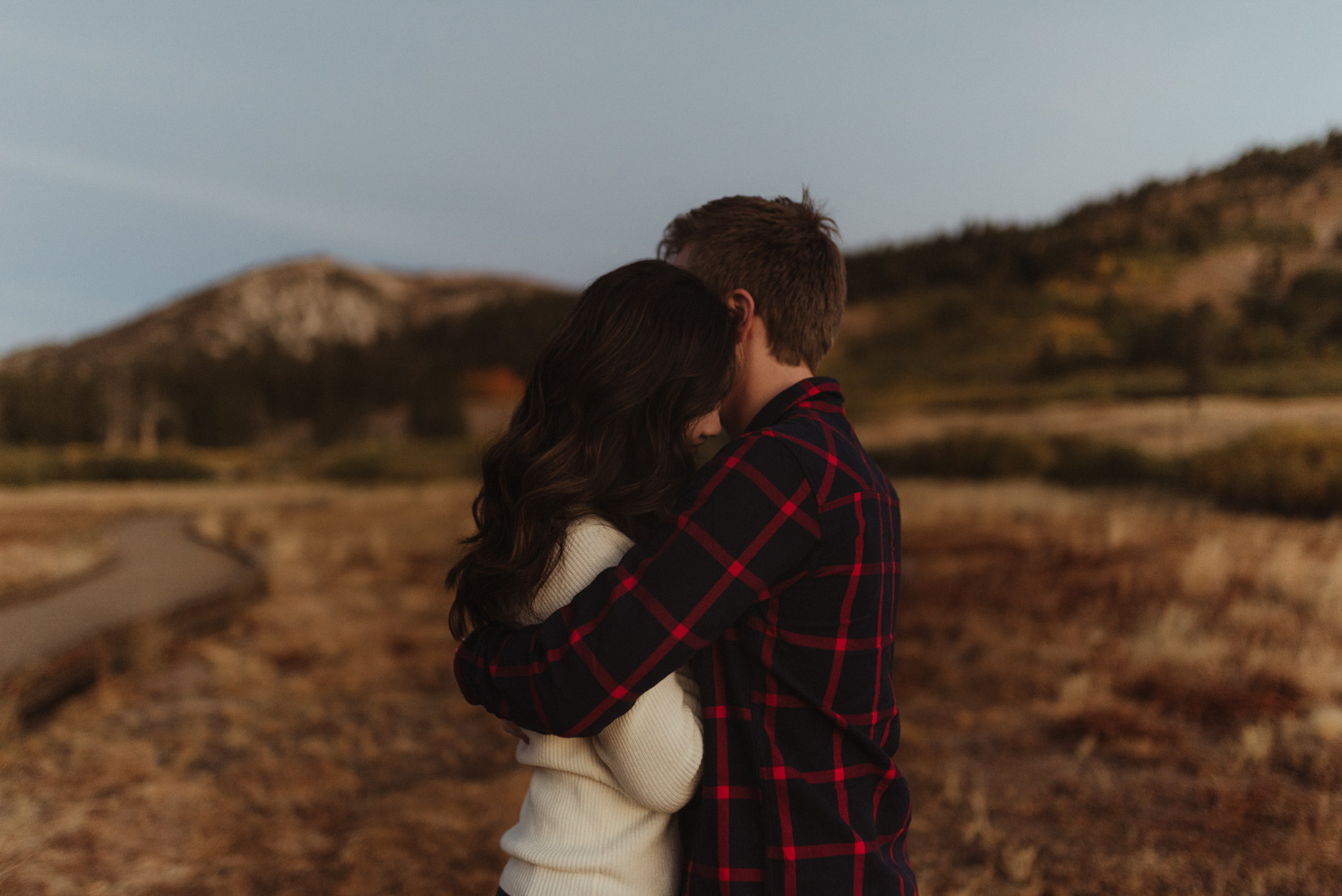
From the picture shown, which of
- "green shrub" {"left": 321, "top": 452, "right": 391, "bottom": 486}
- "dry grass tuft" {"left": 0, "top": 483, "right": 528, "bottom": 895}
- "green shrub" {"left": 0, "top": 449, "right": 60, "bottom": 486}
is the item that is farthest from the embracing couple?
"green shrub" {"left": 321, "top": 452, "right": 391, "bottom": 486}

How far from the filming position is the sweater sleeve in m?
1.06

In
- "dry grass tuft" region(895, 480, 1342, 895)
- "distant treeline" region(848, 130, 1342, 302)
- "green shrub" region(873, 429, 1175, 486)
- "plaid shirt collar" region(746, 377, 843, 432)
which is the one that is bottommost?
"dry grass tuft" region(895, 480, 1342, 895)

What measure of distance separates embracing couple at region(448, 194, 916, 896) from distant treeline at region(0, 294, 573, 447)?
10.5 m

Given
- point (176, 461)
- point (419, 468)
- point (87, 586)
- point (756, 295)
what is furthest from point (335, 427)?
point (756, 295)

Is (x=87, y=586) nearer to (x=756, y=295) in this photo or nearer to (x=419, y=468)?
(x=419, y=468)

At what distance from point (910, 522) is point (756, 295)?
8877 millimetres

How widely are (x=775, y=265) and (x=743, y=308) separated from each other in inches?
3.8

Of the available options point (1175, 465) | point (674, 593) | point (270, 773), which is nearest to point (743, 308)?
point (674, 593)

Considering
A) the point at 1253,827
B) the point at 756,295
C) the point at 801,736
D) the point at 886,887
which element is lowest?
the point at 1253,827

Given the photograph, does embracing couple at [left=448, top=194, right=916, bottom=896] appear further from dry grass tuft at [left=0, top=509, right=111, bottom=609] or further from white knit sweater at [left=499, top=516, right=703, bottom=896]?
dry grass tuft at [left=0, top=509, right=111, bottom=609]

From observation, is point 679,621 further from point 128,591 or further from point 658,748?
point 128,591

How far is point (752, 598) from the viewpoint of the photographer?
103 cm

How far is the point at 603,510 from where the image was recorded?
1.19 meters

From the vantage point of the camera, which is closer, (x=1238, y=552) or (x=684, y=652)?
(x=684, y=652)
